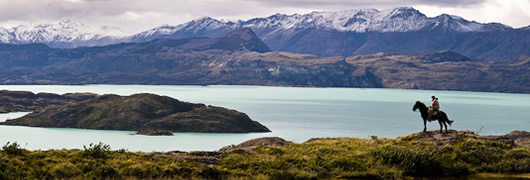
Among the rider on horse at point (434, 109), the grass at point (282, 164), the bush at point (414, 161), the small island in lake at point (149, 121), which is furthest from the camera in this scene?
the small island in lake at point (149, 121)

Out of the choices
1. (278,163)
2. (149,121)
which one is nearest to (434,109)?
(278,163)

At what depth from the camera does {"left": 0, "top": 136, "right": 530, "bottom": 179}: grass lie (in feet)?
79.3

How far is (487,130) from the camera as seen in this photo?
19562cm

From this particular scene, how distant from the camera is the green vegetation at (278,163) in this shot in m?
24.2

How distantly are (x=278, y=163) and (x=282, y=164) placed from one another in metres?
0.21

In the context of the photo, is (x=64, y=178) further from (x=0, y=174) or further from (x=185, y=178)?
(x=185, y=178)

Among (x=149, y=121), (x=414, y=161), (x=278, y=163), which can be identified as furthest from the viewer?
(x=149, y=121)

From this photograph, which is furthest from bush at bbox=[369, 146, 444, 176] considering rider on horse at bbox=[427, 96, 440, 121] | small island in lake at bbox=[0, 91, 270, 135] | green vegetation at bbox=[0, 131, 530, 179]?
small island in lake at bbox=[0, 91, 270, 135]

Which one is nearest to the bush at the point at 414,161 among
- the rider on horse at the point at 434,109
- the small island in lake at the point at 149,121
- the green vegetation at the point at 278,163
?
the green vegetation at the point at 278,163

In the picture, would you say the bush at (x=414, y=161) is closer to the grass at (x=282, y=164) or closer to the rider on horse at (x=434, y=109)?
the grass at (x=282, y=164)

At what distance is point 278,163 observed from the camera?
27234mm

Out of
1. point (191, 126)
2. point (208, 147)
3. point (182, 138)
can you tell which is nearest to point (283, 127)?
point (191, 126)

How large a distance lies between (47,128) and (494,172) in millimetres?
181989

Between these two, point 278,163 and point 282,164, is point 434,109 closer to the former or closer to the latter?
point 282,164
